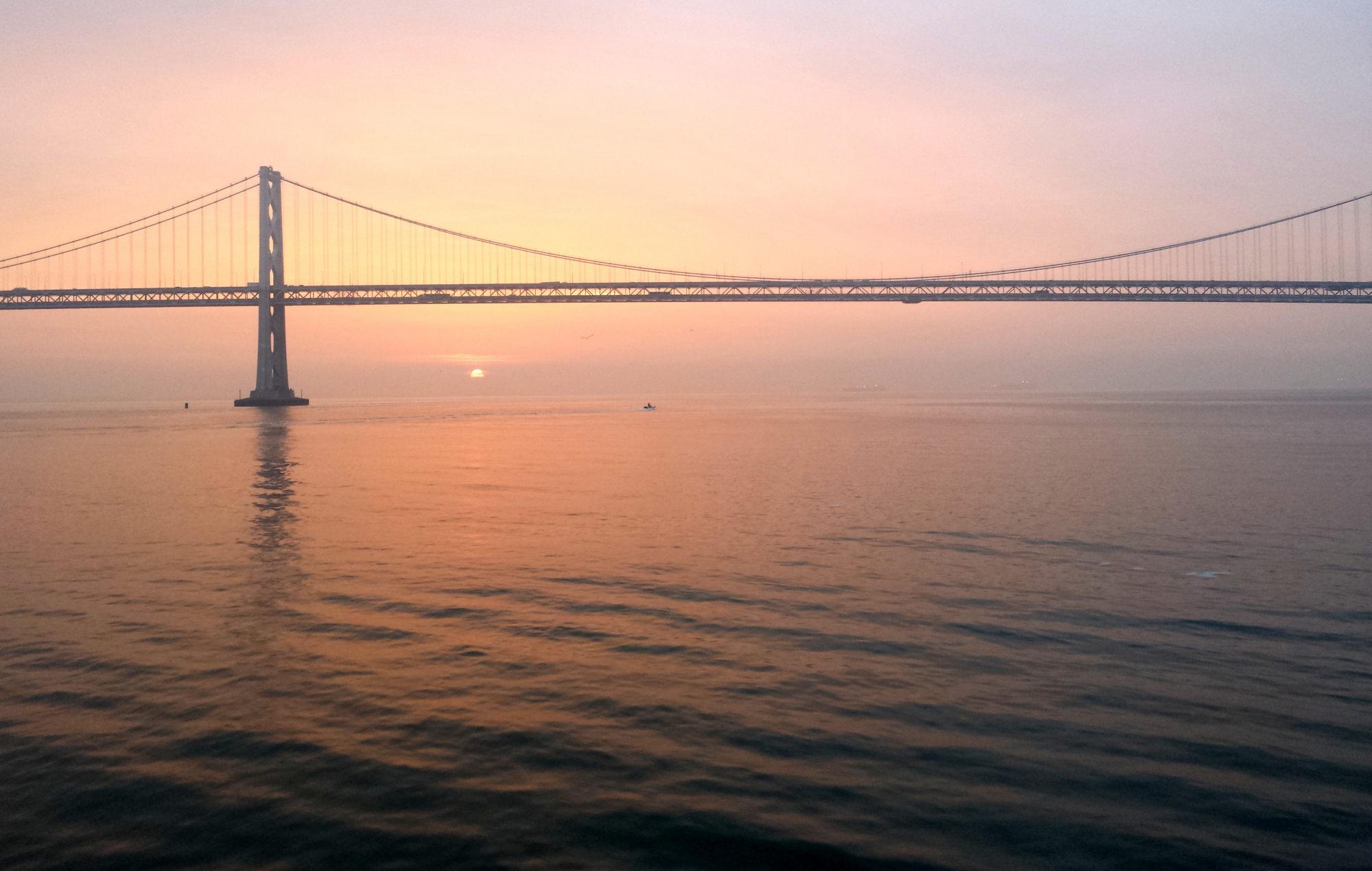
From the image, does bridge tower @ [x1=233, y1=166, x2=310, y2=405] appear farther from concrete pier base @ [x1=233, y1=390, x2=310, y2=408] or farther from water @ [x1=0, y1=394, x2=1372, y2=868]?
water @ [x1=0, y1=394, x2=1372, y2=868]

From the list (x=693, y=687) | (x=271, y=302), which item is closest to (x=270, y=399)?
(x=271, y=302)

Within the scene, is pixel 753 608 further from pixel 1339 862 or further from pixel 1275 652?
pixel 1339 862

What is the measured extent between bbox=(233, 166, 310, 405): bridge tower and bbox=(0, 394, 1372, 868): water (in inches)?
2615

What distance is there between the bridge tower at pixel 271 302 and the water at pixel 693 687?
66421mm

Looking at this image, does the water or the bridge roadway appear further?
the bridge roadway

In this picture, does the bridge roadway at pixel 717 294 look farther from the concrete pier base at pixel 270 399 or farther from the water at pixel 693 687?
the water at pixel 693 687

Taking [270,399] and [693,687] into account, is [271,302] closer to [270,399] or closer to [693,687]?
[270,399]

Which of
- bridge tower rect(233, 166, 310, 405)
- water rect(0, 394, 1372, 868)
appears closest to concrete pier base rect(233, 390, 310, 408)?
bridge tower rect(233, 166, 310, 405)

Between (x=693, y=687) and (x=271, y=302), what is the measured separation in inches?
3183

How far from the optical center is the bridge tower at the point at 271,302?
7919 centimetres

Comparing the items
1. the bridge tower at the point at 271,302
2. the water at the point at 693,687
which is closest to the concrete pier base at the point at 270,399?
the bridge tower at the point at 271,302

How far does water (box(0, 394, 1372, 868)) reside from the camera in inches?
200

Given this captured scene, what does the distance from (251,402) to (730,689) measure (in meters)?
87.4

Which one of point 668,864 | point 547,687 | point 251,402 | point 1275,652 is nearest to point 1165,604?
point 1275,652
